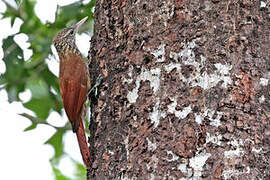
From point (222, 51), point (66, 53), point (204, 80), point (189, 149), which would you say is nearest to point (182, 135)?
point (189, 149)

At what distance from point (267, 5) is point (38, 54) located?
2756mm

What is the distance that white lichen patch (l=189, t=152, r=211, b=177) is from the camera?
104 inches

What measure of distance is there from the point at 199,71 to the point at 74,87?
1.85m

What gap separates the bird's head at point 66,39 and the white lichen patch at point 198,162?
9.17 feet

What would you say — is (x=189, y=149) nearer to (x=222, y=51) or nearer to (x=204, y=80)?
(x=204, y=80)

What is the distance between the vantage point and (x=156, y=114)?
9.54 ft

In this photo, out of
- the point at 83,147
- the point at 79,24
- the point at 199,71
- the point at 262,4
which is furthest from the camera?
the point at 79,24

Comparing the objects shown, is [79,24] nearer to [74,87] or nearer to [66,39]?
[66,39]

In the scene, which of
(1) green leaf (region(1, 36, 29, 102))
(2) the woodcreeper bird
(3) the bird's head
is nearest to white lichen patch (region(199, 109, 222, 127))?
(2) the woodcreeper bird

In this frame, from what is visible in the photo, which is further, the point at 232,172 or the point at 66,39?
the point at 66,39

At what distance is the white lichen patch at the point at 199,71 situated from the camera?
287cm

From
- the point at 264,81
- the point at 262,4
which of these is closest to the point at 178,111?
the point at 264,81

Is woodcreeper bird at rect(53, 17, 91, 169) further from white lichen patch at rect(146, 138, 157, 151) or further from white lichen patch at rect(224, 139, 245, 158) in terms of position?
white lichen patch at rect(224, 139, 245, 158)

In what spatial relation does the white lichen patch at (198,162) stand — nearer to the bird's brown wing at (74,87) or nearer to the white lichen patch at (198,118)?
the white lichen patch at (198,118)
